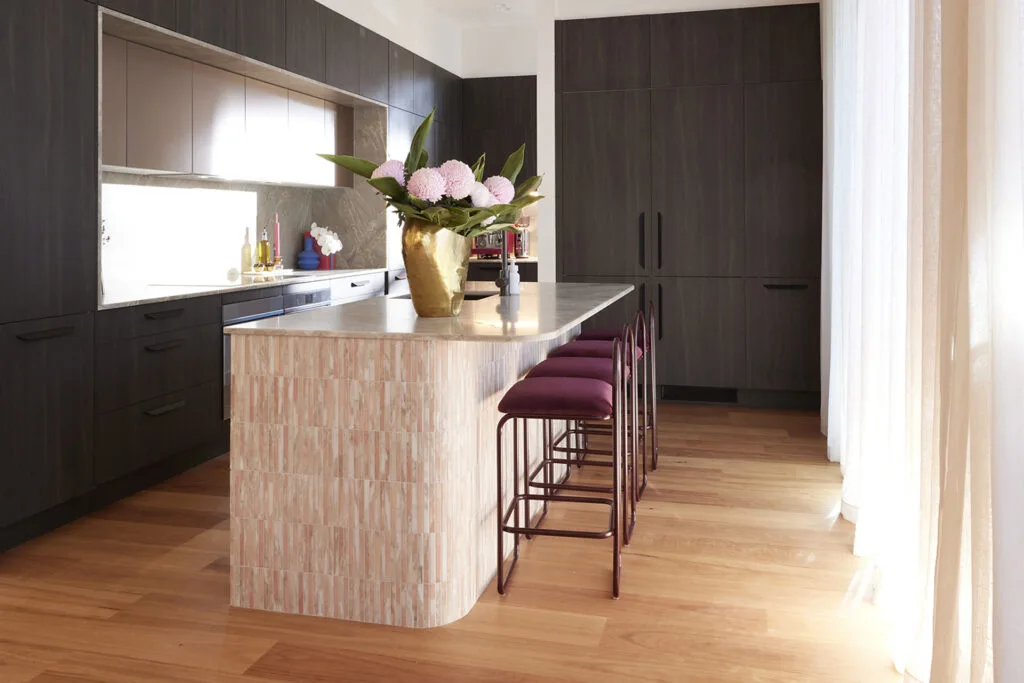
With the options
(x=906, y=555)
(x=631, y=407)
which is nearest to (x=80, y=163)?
(x=631, y=407)

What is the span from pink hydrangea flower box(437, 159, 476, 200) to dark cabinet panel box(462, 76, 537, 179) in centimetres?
485

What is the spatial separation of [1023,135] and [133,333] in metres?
3.37

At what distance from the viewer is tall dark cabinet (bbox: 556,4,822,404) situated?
566 centimetres

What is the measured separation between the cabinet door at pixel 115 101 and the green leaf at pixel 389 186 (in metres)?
1.68

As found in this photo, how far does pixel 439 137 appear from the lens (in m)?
7.21

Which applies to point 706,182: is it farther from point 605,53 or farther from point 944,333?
point 944,333

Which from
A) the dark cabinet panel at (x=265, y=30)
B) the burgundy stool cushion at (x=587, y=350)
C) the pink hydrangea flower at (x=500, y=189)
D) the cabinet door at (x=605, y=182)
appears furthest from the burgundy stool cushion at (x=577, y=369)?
the cabinet door at (x=605, y=182)

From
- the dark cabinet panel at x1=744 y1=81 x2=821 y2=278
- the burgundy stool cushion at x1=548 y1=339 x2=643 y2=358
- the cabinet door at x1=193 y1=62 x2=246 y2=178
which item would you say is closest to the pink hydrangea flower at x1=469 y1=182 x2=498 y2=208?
the burgundy stool cushion at x1=548 y1=339 x2=643 y2=358

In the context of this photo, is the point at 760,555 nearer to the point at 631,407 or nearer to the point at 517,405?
the point at 631,407

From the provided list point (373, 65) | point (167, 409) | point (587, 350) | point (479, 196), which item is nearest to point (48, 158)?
point (167, 409)

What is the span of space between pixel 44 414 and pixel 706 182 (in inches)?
161

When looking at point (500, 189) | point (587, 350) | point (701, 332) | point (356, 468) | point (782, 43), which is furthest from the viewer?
point (701, 332)

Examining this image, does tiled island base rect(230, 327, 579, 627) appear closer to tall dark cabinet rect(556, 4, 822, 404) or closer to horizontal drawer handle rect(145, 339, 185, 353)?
horizontal drawer handle rect(145, 339, 185, 353)

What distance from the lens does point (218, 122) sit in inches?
186
